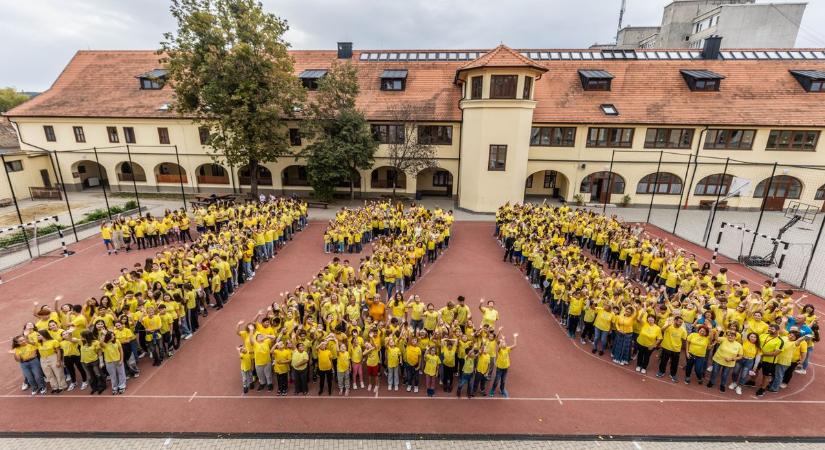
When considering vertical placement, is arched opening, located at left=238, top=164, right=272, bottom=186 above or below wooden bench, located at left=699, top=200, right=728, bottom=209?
above

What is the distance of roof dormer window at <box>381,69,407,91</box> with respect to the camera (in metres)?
28.4

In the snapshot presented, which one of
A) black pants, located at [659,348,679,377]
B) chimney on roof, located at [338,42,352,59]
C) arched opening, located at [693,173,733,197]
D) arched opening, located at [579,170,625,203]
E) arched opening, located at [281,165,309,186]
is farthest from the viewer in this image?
chimney on roof, located at [338,42,352,59]

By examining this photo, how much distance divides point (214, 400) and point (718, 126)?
99.9 ft

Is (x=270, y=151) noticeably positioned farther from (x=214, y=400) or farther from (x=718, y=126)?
(x=718, y=126)

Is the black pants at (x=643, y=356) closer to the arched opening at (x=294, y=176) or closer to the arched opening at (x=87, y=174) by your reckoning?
the arched opening at (x=294, y=176)

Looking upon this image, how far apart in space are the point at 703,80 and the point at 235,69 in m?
30.0

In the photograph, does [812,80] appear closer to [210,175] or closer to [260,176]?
[260,176]

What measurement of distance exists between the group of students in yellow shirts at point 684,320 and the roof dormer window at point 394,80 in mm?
19089

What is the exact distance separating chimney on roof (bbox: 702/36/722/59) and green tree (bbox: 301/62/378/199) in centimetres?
2562

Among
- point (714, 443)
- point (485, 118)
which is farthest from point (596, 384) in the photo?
point (485, 118)

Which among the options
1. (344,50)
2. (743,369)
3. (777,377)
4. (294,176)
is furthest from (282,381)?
(344,50)

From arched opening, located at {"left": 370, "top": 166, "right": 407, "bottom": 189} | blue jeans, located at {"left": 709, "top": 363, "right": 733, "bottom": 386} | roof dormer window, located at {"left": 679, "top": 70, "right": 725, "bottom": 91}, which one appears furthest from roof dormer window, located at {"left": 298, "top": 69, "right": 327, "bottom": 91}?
blue jeans, located at {"left": 709, "top": 363, "right": 733, "bottom": 386}

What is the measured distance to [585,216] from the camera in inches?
730

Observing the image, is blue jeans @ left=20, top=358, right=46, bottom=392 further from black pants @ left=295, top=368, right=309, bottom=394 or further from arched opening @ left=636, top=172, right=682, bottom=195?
Result: arched opening @ left=636, top=172, right=682, bottom=195
